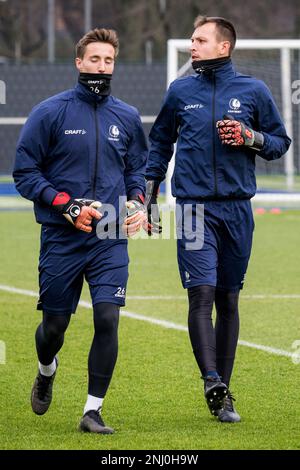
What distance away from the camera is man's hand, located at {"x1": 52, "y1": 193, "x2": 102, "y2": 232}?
21.2 feet

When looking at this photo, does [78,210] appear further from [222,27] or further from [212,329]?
[222,27]

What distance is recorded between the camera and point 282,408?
7078 millimetres

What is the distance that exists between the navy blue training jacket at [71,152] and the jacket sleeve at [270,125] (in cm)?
88

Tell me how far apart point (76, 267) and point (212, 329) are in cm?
87

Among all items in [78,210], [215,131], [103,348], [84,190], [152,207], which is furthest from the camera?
[152,207]

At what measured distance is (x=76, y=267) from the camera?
21.9 ft

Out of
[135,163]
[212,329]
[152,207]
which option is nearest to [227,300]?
[212,329]

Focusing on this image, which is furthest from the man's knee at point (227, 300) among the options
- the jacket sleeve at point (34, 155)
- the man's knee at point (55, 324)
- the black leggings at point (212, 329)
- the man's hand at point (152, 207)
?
the jacket sleeve at point (34, 155)

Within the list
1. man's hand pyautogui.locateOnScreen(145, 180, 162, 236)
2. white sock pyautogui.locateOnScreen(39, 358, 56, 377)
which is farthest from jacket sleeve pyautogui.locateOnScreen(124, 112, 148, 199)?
white sock pyautogui.locateOnScreen(39, 358, 56, 377)

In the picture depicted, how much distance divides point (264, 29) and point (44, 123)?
45.5 metres

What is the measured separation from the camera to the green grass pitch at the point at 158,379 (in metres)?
6.34

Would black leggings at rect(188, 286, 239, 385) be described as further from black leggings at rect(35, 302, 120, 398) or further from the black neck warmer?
the black neck warmer
